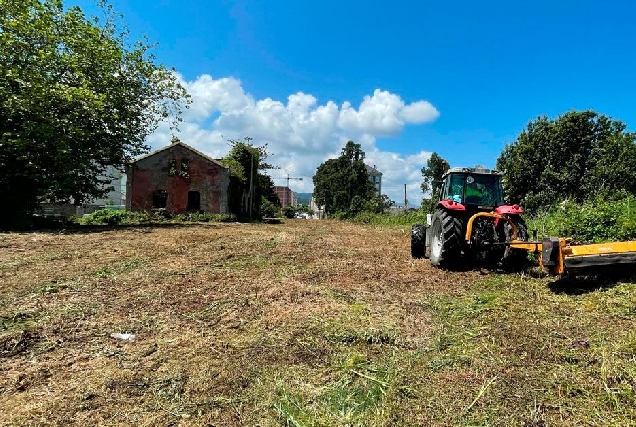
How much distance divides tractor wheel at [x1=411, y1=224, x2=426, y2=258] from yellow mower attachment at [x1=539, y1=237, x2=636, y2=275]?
3.83 m

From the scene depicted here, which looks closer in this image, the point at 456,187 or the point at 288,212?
the point at 456,187

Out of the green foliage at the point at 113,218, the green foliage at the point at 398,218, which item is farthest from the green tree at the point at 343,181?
the green foliage at the point at 113,218

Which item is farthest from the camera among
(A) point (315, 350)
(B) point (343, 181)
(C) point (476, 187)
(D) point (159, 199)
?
(B) point (343, 181)

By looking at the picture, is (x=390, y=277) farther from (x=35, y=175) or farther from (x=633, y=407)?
(x=35, y=175)

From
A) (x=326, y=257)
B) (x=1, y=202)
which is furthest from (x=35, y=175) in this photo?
(x=326, y=257)

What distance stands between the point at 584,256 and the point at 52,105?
17606 mm

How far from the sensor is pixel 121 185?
75.1m

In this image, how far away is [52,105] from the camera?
14922 millimetres

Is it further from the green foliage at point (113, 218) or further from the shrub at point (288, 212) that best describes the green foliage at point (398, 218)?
the shrub at point (288, 212)

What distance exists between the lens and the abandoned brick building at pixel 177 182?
1110 inches

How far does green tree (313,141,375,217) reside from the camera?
56938mm

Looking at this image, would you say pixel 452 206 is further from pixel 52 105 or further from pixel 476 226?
pixel 52 105

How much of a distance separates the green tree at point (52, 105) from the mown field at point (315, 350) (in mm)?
10348

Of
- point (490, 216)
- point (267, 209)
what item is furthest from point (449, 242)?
point (267, 209)
